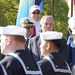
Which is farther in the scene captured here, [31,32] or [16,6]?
[16,6]

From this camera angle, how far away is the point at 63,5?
2902 cm

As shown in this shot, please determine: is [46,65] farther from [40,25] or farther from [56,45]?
[40,25]

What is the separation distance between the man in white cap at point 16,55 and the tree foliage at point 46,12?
22.1 metres

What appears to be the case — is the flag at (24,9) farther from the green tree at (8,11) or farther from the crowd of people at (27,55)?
the green tree at (8,11)

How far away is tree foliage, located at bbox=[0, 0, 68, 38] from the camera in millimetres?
28062

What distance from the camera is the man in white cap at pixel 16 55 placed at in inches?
214

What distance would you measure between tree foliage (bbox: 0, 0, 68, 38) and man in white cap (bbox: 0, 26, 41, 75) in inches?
872

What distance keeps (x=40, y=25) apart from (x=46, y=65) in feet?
8.38

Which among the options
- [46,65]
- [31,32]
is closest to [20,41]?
[46,65]

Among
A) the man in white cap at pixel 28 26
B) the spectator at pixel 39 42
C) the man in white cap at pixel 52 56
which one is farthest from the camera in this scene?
the man in white cap at pixel 28 26

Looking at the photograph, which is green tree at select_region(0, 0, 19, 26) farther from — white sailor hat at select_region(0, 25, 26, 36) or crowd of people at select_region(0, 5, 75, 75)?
white sailor hat at select_region(0, 25, 26, 36)

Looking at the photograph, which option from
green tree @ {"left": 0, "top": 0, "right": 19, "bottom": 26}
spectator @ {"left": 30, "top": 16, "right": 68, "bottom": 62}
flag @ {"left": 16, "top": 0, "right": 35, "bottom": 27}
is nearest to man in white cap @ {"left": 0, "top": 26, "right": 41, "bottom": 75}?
spectator @ {"left": 30, "top": 16, "right": 68, "bottom": 62}

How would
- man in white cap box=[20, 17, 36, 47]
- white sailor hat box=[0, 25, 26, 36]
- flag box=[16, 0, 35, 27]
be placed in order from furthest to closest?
flag box=[16, 0, 35, 27] < man in white cap box=[20, 17, 36, 47] < white sailor hat box=[0, 25, 26, 36]

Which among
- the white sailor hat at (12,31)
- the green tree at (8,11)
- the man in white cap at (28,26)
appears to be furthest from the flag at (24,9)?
the green tree at (8,11)
